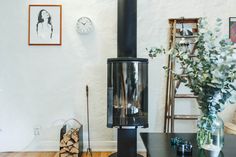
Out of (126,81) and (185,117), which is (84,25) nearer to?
(126,81)

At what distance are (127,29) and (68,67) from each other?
1.11 meters

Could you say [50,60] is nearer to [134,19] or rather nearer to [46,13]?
[46,13]

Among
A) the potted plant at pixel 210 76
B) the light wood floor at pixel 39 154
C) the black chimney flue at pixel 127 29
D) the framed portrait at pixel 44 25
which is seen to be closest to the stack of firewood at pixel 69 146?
the light wood floor at pixel 39 154

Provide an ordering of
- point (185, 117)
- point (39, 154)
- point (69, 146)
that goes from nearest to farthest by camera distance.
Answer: point (69, 146)
point (39, 154)
point (185, 117)

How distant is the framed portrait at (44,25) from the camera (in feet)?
11.2

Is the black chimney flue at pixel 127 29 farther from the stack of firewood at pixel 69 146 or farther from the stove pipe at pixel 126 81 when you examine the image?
the stack of firewood at pixel 69 146

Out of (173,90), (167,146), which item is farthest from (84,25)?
(167,146)

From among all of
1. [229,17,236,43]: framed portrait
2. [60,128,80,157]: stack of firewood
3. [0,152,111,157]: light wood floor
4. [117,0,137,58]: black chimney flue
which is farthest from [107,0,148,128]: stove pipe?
[229,17,236,43]: framed portrait

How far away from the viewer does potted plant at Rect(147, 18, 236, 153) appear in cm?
122

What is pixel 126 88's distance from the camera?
9.64 ft

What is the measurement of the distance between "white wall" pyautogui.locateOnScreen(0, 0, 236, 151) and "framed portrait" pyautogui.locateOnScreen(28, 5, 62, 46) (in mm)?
75

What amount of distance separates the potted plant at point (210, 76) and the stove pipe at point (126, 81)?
152cm

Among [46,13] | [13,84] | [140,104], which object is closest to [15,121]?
[13,84]

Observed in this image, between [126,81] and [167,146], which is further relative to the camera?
[126,81]
